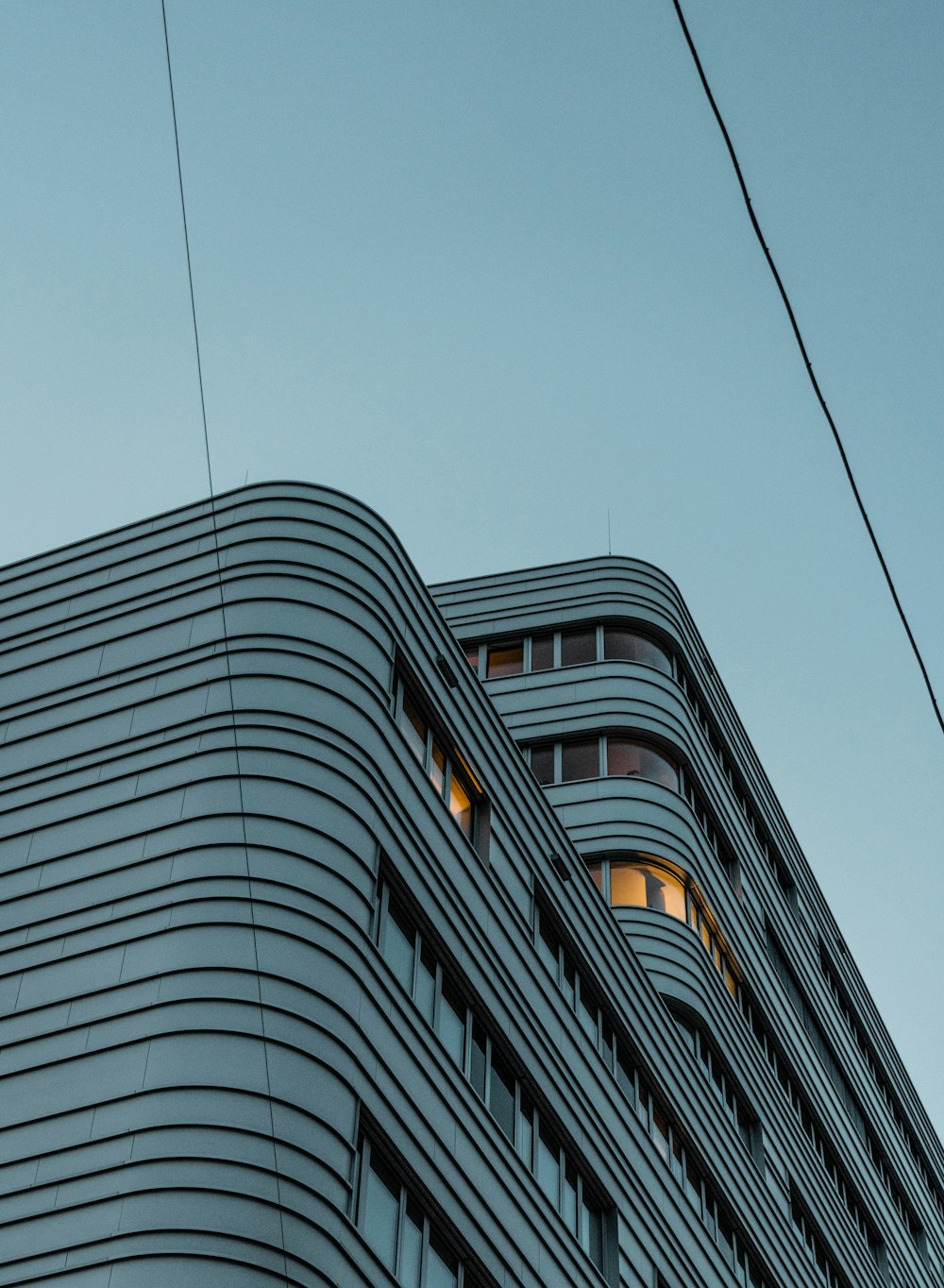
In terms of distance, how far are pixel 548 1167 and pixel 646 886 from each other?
13277 millimetres

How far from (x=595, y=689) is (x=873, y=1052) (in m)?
21.6

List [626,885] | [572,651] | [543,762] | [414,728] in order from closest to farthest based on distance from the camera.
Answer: [414,728]
[626,885]
[543,762]
[572,651]

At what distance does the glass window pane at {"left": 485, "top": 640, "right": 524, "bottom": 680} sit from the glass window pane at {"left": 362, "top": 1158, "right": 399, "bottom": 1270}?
24152mm

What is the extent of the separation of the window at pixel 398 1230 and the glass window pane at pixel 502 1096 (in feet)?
8.60

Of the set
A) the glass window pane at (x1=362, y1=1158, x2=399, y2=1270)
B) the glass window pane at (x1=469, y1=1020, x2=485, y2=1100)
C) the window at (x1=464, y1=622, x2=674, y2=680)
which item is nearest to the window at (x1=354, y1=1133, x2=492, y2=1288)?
the glass window pane at (x1=362, y1=1158, x2=399, y2=1270)

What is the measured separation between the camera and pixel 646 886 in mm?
36594

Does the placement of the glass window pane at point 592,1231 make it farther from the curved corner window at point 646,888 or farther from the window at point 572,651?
the window at point 572,651

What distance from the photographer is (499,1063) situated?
23.0 metres

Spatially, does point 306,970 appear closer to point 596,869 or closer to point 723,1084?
point 596,869

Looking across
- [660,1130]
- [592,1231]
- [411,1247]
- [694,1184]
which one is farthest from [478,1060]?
[694,1184]

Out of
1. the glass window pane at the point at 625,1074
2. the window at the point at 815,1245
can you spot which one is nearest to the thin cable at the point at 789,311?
the glass window pane at the point at 625,1074

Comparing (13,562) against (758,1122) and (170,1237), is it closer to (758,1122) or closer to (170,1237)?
(170,1237)

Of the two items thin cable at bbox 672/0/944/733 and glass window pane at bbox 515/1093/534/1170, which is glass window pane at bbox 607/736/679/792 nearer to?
glass window pane at bbox 515/1093/534/1170

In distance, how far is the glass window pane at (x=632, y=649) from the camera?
41.8m
